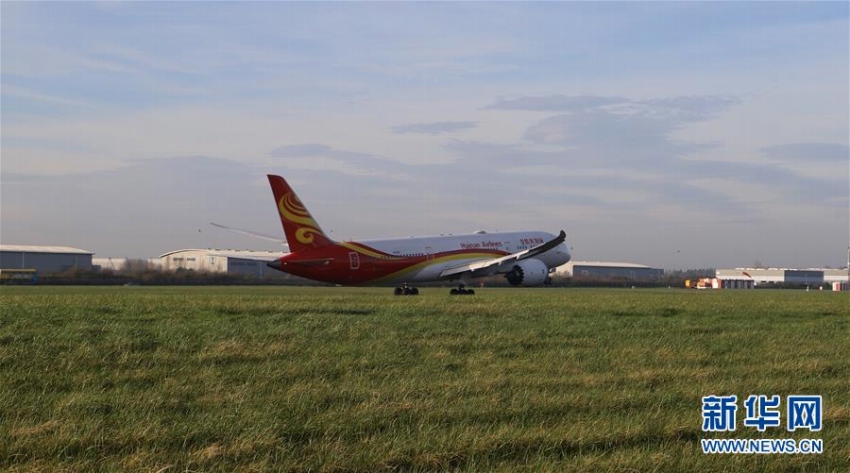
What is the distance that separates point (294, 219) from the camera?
53062mm

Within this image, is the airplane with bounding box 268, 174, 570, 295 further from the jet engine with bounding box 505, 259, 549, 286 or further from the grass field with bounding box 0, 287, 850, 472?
the grass field with bounding box 0, 287, 850, 472

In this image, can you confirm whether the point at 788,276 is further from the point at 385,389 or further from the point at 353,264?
the point at 385,389

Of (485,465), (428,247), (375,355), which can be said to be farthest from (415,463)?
(428,247)

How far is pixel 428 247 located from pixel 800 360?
40.1 meters

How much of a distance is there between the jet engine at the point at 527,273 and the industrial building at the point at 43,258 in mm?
84784

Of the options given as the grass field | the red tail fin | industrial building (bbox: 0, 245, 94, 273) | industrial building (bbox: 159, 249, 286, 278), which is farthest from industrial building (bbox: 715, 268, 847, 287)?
the grass field

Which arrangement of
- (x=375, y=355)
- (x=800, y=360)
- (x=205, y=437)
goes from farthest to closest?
1. (x=800, y=360)
2. (x=375, y=355)
3. (x=205, y=437)

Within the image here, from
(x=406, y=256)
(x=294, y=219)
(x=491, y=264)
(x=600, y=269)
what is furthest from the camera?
(x=600, y=269)

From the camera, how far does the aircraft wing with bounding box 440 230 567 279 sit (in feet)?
193

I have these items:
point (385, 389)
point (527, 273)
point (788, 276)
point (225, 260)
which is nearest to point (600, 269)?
point (788, 276)

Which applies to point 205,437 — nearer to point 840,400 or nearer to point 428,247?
point 840,400

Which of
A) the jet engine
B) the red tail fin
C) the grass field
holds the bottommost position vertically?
the grass field

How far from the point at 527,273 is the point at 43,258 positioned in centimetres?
10078

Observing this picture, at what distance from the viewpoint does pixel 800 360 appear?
60.2ft
